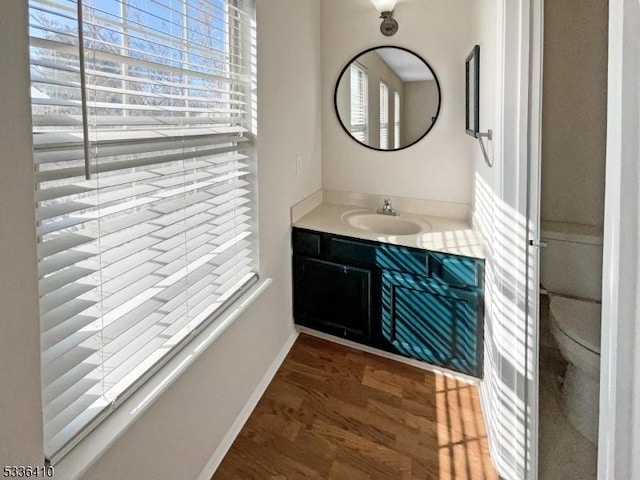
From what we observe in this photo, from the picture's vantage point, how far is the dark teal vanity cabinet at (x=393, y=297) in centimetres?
203

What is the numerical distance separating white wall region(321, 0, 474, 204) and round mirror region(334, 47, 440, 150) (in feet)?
0.14

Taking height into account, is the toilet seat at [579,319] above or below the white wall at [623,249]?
below

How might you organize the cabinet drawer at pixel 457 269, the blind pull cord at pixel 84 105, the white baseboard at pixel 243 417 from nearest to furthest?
the blind pull cord at pixel 84 105 < the white baseboard at pixel 243 417 < the cabinet drawer at pixel 457 269

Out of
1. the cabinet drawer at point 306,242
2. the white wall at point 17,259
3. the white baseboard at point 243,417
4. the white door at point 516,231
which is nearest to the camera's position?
the white wall at point 17,259

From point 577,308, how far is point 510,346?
1.99 ft

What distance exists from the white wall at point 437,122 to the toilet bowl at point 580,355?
0.87 metres

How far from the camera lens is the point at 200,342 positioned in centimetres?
149

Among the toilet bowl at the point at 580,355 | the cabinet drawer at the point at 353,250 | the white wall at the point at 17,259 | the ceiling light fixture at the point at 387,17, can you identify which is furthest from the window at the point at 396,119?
the white wall at the point at 17,259

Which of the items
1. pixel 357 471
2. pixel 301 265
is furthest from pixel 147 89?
pixel 357 471

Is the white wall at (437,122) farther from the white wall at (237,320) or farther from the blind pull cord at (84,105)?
the blind pull cord at (84,105)

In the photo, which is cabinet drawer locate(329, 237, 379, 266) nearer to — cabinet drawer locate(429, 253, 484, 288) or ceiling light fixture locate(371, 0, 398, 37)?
cabinet drawer locate(429, 253, 484, 288)

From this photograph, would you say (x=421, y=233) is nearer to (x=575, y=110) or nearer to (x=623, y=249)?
(x=575, y=110)

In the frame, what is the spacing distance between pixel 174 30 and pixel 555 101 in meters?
1.88

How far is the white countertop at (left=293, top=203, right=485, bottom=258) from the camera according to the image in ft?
6.79
